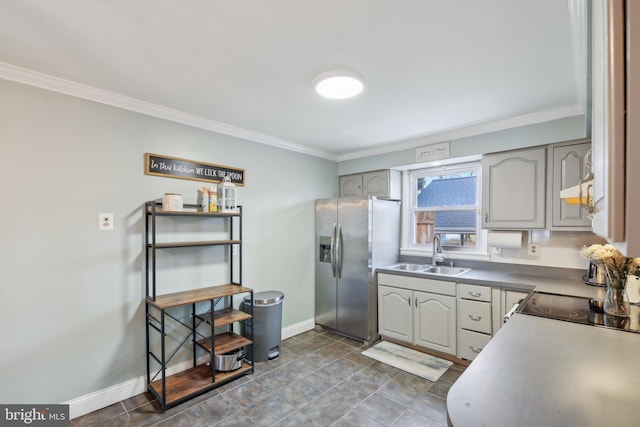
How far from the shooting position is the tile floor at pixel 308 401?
6.84 feet

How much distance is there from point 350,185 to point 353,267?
4.12ft

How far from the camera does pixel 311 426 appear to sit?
2.03 m

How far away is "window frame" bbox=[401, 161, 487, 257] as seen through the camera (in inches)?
133

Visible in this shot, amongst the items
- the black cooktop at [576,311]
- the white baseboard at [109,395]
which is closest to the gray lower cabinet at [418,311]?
the black cooktop at [576,311]

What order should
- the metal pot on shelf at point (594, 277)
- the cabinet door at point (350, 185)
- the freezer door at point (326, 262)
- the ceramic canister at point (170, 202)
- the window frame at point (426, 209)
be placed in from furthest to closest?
the cabinet door at point (350, 185) < the freezer door at point (326, 262) < the window frame at point (426, 209) < the ceramic canister at point (170, 202) < the metal pot on shelf at point (594, 277)

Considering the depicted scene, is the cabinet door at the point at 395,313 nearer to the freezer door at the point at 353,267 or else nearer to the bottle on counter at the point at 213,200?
the freezer door at the point at 353,267

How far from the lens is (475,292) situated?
2760mm

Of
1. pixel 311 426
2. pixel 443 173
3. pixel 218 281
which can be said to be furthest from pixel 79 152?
pixel 443 173

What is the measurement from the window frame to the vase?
5.26 feet

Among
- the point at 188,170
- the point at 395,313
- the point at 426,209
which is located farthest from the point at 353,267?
the point at 188,170

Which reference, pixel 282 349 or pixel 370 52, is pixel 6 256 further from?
pixel 370 52

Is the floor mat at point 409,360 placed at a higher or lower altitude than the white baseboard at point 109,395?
lower

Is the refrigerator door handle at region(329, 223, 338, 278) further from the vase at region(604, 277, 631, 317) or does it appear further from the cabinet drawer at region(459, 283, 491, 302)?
the vase at region(604, 277, 631, 317)

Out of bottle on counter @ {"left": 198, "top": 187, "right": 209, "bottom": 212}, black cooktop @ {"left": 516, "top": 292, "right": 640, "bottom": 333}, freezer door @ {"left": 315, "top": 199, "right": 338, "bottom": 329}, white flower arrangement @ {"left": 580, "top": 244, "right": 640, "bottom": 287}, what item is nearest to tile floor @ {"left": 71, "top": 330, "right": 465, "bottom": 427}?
freezer door @ {"left": 315, "top": 199, "right": 338, "bottom": 329}
